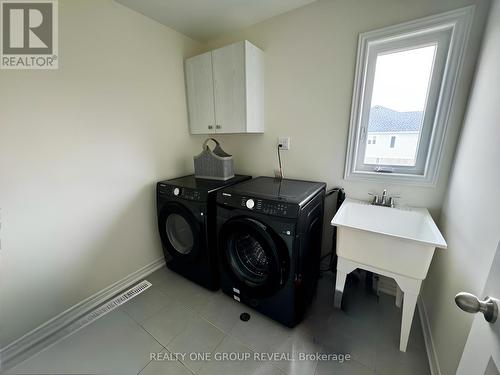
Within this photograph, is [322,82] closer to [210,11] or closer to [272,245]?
[210,11]

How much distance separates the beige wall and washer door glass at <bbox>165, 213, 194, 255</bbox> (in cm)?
97

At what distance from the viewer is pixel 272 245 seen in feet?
4.07

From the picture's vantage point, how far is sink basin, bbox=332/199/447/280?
3.49 feet

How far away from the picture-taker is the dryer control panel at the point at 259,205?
46.2 inches

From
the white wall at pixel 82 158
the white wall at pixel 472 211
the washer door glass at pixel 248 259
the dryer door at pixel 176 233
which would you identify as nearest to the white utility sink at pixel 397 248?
the white wall at pixel 472 211

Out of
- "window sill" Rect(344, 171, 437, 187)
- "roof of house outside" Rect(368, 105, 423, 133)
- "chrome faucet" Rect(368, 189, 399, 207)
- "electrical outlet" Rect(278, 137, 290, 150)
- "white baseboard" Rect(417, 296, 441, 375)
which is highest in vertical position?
"roof of house outside" Rect(368, 105, 423, 133)

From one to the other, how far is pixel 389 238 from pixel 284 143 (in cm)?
116

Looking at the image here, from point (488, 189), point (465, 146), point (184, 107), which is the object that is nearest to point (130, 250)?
point (184, 107)

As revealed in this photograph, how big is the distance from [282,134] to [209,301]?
63.1 inches

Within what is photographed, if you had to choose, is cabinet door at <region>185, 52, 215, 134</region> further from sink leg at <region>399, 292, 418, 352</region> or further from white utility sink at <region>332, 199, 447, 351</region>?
sink leg at <region>399, 292, 418, 352</region>

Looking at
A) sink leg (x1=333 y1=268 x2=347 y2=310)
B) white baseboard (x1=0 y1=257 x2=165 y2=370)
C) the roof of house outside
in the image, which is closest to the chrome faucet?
the roof of house outside

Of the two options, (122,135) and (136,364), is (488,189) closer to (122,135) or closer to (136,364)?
(136,364)

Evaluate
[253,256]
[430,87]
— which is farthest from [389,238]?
[430,87]

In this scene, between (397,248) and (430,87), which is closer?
(397,248)
